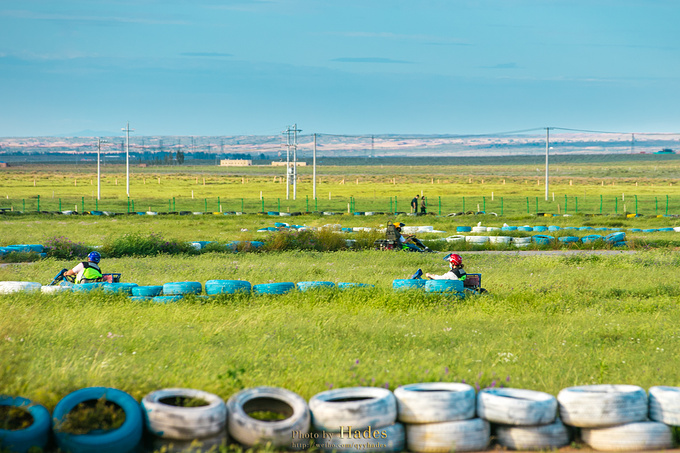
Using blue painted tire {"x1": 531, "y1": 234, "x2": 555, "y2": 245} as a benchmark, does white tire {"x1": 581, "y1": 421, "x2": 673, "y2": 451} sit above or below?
below

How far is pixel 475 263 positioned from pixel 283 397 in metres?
15.0

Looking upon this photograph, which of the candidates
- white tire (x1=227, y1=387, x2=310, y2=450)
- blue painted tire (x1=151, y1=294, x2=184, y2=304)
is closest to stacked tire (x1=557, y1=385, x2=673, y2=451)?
white tire (x1=227, y1=387, x2=310, y2=450)

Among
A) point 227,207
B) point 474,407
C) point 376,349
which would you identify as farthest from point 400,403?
point 227,207

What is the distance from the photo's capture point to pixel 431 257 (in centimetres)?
2169

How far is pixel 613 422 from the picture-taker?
6.41m

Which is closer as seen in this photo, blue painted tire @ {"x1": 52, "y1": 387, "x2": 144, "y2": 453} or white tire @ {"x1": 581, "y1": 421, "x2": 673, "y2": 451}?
blue painted tire @ {"x1": 52, "y1": 387, "x2": 144, "y2": 453}

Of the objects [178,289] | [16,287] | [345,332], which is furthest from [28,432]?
[16,287]

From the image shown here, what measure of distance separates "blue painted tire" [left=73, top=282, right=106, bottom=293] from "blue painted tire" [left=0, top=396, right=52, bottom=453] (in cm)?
723

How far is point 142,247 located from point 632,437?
18.7 meters

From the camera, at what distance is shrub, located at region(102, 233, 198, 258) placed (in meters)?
22.5

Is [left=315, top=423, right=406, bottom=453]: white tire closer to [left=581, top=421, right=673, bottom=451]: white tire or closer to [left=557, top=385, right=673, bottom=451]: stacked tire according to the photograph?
[left=557, top=385, right=673, bottom=451]: stacked tire

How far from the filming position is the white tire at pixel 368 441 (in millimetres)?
6090

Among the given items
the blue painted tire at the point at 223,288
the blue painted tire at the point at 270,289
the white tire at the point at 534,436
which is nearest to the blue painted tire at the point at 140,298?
the blue painted tire at the point at 223,288

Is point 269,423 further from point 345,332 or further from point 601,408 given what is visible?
point 345,332
